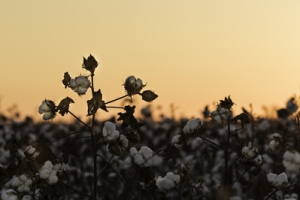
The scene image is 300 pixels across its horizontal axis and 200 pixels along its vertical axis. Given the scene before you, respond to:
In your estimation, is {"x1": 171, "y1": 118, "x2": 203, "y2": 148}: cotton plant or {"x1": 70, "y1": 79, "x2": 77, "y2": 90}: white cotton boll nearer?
{"x1": 70, "y1": 79, "x2": 77, "y2": 90}: white cotton boll

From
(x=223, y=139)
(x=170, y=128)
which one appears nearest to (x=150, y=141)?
(x=170, y=128)

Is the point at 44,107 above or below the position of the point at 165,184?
above

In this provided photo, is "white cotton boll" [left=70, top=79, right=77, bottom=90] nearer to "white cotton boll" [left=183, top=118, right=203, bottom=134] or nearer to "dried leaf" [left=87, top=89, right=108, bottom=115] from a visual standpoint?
"dried leaf" [left=87, top=89, right=108, bottom=115]

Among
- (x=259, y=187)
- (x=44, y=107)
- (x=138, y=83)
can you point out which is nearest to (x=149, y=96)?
(x=138, y=83)

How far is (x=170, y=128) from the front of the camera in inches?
654

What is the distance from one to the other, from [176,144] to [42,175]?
0.95 meters

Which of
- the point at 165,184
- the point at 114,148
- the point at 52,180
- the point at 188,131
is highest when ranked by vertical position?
the point at 188,131

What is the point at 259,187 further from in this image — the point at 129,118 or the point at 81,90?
the point at 81,90

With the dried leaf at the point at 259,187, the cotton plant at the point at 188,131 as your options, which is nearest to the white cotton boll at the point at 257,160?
the dried leaf at the point at 259,187

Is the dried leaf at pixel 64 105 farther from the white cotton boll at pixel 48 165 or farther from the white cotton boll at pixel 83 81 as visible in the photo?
the white cotton boll at pixel 48 165

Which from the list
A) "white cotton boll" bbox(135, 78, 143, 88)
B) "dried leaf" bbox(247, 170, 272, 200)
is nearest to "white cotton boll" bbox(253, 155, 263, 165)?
"dried leaf" bbox(247, 170, 272, 200)

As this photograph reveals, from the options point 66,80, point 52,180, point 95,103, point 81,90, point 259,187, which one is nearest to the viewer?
point 52,180

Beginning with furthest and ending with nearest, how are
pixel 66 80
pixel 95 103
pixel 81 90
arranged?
pixel 66 80 → pixel 81 90 → pixel 95 103

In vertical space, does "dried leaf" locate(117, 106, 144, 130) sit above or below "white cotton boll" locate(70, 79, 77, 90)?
below
